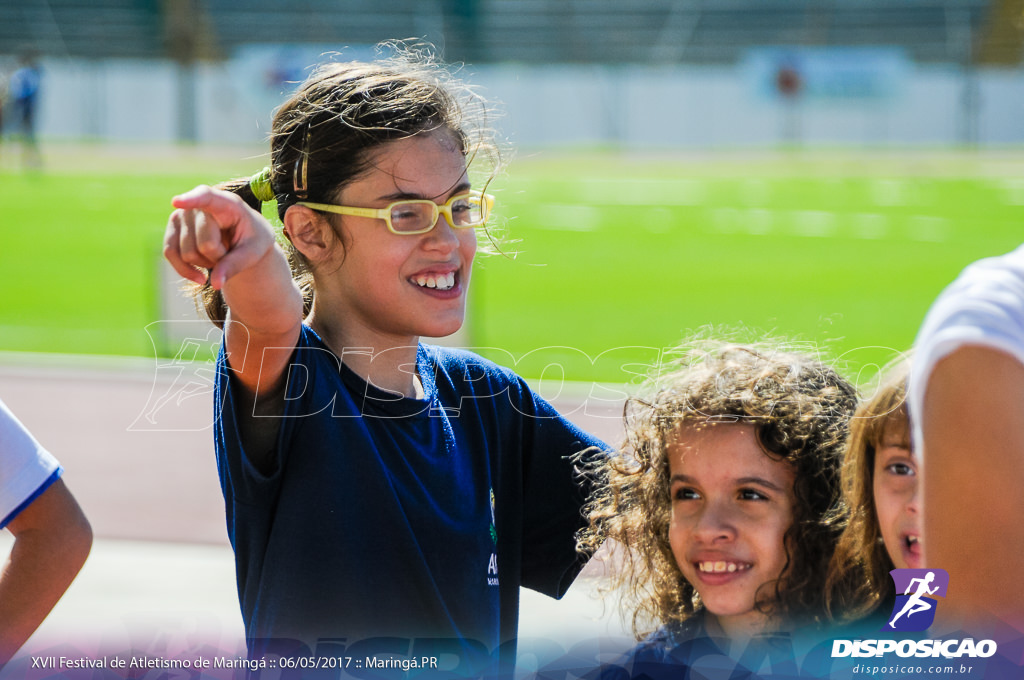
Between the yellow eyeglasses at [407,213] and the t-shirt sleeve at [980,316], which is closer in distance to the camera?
the t-shirt sleeve at [980,316]

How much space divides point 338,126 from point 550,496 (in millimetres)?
737

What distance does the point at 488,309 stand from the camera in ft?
32.8

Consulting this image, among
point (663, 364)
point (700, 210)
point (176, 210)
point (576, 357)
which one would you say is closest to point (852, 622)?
point (663, 364)

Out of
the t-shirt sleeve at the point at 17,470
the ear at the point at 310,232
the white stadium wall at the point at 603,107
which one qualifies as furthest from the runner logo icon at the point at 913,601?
the white stadium wall at the point at 603,107

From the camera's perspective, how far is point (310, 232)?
1786 millimetres

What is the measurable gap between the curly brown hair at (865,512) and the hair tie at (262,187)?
1.03 metres

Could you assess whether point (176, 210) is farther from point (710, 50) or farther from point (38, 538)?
point (710, 50)

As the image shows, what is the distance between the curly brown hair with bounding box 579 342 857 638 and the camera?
1745mm

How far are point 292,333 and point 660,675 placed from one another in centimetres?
78

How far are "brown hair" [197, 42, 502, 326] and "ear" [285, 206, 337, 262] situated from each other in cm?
3

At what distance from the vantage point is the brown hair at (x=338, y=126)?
1754mm

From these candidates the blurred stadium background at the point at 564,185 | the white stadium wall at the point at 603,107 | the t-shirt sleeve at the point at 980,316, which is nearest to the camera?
the t-shirt sleeve at the point at 980,316

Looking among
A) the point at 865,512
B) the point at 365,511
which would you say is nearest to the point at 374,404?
the point at 365,511

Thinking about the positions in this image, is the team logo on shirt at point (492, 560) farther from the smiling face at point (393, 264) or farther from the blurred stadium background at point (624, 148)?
the blurred stadium background at point (624, 148)
